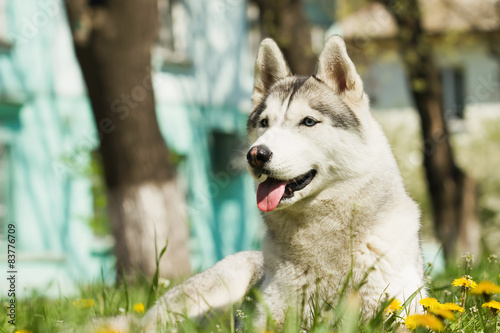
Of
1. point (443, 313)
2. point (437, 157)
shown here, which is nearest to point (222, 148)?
point (437, 157)

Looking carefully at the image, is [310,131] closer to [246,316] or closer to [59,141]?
[246,316]

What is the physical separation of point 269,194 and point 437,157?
9.27m

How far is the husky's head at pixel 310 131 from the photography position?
12.3 feet

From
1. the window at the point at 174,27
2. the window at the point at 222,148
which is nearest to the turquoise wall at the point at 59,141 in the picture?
the window at the point at 174,27

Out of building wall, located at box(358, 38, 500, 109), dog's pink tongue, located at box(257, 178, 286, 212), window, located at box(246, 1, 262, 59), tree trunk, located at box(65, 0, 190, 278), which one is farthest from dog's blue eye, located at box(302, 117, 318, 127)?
building wall, located at box(358, 38, 500, 109)

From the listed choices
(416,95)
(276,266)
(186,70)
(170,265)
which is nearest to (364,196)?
(276,266)

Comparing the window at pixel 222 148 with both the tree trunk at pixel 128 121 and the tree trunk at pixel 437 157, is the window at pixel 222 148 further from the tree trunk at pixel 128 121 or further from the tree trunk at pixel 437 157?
the tree trunk at pixel 128 121

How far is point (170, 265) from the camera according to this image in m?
7.52

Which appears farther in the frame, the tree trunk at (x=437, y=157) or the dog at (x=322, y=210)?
the tree trunk at (x=437, y=157)

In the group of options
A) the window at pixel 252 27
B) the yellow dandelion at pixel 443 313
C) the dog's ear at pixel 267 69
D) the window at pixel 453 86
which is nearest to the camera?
the yellow dandelion at pixel 443 313

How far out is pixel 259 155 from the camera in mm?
3656

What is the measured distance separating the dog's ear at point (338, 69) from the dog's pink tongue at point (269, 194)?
32.2 inches

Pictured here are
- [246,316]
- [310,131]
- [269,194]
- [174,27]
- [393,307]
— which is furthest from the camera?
[174,27]

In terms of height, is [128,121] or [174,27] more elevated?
[174,27]
